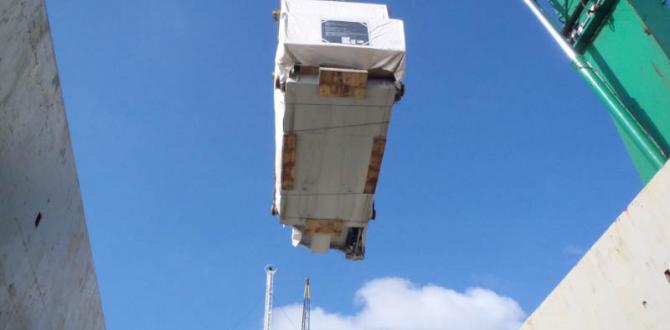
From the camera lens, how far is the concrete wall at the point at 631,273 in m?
3.16

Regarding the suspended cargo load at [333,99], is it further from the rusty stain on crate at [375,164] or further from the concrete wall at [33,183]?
the concrete wall at [33,183]

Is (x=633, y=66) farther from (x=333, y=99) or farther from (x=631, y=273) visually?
(x=333, y=99)

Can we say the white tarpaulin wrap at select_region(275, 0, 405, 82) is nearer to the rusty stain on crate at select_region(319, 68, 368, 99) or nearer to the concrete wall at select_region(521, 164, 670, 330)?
the rusty stain on crate at select_region(319, 68, 368, 99)

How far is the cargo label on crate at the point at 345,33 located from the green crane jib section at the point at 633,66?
8.47 feet

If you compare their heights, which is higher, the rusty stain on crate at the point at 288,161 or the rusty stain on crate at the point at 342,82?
the rusty stain on crate at the point at 342,82

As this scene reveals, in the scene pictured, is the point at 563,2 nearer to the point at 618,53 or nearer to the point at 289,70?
the point at 618,53

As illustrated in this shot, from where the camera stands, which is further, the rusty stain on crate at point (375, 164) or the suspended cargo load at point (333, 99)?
the rusty stain on crate at point (375, 164)

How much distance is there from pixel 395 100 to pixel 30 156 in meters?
3.38

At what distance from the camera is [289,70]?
17.9 feet

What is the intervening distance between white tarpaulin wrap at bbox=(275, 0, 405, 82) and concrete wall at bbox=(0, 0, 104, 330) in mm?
2189

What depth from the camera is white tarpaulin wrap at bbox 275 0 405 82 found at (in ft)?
18.0

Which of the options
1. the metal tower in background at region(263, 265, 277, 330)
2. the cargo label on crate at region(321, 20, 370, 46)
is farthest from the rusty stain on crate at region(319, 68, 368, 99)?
the metal tower in background at region(263, 265, 277, 330)

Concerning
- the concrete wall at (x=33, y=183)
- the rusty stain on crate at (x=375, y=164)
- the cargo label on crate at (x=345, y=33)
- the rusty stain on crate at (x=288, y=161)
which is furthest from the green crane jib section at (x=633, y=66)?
the concrete wall at (x=33, y=183)

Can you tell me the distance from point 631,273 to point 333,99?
10.3ft
